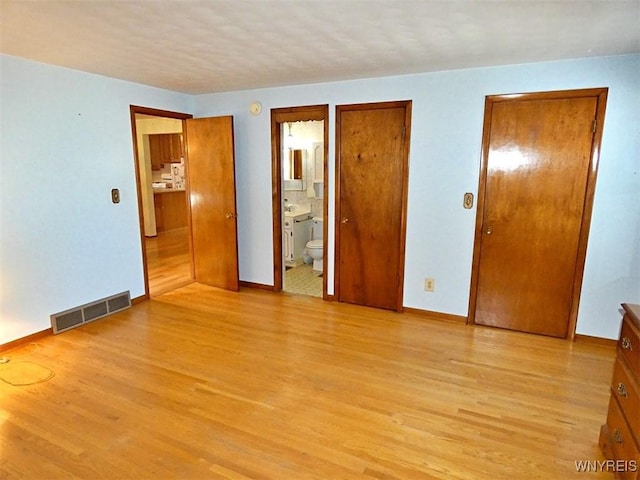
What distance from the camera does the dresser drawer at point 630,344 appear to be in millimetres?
1634

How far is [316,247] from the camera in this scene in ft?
16.4

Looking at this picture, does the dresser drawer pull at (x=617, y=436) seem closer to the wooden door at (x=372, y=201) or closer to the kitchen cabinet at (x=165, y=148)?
the wooden door at (x=372, y=201)

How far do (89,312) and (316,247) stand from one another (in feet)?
8.62

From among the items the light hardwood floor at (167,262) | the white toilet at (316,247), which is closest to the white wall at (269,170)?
the light hardwood floor at (167,262)

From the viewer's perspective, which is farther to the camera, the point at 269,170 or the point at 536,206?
the point at 269,170

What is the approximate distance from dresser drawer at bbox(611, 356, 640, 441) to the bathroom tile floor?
2.83 metres

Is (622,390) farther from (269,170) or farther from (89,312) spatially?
(89,312)

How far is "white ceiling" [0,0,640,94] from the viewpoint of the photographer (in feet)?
6.33

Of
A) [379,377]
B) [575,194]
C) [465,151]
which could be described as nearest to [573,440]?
[379,377]

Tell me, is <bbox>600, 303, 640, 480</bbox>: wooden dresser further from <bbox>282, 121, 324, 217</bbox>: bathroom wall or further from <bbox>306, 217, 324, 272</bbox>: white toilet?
<bbox>282, 121, 324, 217</bbox>: bathroom wall

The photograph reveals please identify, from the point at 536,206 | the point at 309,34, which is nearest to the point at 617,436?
the point at 536,206

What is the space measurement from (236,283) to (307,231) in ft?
5.31

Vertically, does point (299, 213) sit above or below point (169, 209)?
above

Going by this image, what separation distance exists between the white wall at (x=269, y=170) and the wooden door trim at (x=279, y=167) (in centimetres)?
7
